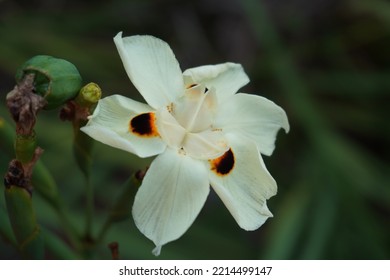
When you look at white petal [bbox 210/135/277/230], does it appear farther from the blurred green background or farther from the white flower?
the blurred green background

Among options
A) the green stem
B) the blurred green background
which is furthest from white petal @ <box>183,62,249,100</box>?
the blurred green background

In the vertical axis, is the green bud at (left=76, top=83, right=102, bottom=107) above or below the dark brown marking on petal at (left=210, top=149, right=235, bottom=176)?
above

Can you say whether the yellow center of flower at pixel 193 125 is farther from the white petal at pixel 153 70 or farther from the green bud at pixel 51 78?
the green bud at pixel 51 78

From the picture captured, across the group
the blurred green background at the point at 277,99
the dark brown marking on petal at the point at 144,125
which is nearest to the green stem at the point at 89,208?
the dark brown marking on petal at the point at 144,125

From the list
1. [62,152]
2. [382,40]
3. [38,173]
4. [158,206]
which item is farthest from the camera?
[382,40]

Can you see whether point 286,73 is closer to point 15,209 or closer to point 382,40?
point 382,40

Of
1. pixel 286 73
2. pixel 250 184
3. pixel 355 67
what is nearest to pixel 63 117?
pixel 250 184
